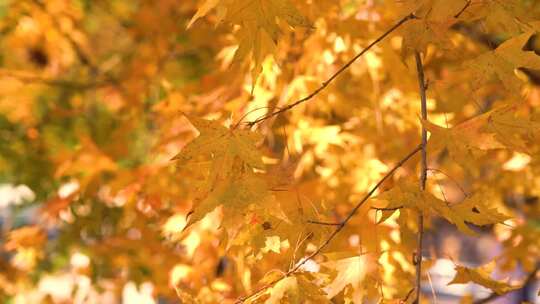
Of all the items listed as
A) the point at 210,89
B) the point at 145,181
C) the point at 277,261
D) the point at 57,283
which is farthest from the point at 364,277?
the point at 57,283

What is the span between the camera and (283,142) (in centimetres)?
300

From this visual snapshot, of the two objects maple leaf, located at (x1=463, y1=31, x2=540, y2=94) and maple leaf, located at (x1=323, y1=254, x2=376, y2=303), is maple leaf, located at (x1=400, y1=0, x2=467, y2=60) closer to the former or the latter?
maple leaf, located at (x1=463, y1=31, x2=540, y2=94)

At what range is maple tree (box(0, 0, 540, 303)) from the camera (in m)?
Answer: 1.36

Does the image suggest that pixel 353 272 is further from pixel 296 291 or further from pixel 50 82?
pixel 50 82

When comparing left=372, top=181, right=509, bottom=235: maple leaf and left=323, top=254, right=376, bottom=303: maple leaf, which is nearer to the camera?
left=372, top=181, right=509, bottom=235: maple leaf

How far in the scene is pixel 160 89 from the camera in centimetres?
306

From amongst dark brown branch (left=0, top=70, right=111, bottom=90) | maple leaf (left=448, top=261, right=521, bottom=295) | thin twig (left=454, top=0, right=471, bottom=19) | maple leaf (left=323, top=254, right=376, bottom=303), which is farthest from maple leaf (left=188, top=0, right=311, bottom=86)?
dark brown branch (left=0, top=70, right=111, bottom=90)

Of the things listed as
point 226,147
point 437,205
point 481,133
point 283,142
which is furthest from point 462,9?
point 283,142

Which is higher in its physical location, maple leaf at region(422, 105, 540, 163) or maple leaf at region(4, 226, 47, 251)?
maple leaf at region(422, 105, 540, 163)

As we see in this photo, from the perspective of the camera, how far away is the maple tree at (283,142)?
136 centimetres

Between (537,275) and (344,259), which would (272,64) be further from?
(537,275)

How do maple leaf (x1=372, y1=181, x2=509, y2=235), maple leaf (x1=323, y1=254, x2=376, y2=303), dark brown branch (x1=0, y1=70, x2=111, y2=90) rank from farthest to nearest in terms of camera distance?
dark brown branch (x1=0, y1=70, x2=111, y2=90), maple leaf (x1=323, y1=254, x2=376, y2=303), maple leaf (x1=372, y1=181, x2=509, y2=235)

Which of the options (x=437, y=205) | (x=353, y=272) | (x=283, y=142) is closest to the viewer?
(x=437, y=205)

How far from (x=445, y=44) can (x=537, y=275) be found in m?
1.40
